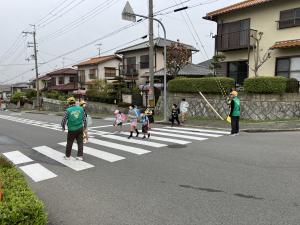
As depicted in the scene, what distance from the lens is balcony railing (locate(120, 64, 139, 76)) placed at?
37.1m

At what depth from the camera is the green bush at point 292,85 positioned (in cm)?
1771

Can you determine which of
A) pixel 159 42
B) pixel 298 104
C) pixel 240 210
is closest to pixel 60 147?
pixel 240 210

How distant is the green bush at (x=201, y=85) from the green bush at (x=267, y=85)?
1.78 m

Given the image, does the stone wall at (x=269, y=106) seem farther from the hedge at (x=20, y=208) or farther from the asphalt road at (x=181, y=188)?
the hedge at (x=20, y=208)

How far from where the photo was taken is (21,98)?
6519 centimetres

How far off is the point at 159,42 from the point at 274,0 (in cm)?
1654

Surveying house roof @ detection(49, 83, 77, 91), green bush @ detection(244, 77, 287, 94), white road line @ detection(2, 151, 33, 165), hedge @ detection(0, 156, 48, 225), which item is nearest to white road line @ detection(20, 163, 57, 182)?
white road line @ detection(2, 151, 33, 165)

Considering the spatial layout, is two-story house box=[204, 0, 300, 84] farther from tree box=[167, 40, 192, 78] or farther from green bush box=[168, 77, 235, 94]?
green bush box=[168, 77, 235, 94]

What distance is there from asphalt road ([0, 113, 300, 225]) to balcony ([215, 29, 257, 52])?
13.4m

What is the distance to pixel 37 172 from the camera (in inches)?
313

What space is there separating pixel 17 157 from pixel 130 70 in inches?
1125

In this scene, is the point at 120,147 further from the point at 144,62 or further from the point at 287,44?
the point at 144,62

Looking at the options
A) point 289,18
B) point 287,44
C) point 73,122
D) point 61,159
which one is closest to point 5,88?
point 289,18

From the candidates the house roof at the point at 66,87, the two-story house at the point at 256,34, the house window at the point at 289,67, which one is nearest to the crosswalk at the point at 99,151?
the house window at the point at 289,67
